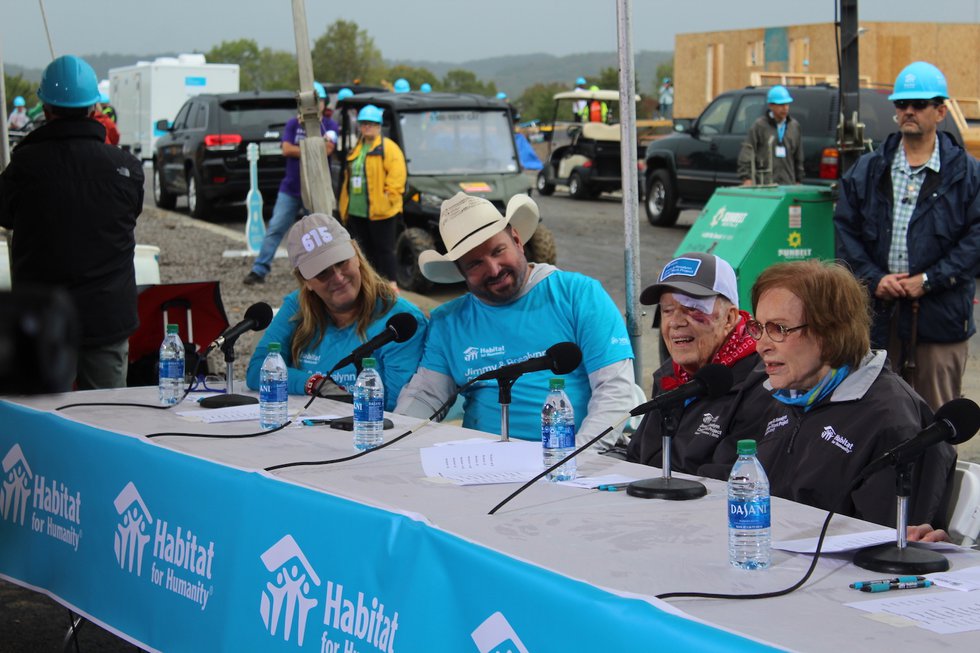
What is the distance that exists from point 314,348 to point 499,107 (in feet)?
31.2

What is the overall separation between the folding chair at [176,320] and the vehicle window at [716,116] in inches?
469

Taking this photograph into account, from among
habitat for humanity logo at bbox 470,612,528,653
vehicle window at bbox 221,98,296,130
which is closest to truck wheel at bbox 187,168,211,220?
vehicle window at bbox 221,98,296,130

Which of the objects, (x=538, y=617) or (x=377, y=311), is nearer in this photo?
(x=538, y=617)

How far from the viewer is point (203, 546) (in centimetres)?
375

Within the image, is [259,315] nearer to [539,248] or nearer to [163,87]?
[539,248]

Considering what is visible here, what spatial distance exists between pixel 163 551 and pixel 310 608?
0.81 metres

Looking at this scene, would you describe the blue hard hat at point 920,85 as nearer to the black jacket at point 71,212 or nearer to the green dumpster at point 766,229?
the green dumpster at point 766,229

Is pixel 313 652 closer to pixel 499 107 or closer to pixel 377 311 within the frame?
pixel 377 311

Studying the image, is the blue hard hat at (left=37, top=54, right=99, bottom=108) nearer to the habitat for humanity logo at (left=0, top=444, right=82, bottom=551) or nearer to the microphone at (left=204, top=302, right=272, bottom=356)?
the microphone at (left=204, top=302, right=272, bottom=356)

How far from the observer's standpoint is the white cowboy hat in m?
4.90

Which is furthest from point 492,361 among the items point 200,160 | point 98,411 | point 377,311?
point 200,160

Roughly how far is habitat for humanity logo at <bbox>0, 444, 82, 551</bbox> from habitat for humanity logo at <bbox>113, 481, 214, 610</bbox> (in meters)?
0.28

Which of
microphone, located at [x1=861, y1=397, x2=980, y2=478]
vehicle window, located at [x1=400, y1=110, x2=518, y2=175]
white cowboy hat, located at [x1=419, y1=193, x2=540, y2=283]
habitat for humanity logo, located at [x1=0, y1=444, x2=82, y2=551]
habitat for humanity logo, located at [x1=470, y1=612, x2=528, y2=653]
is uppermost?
vehicle window, located at [x1=400, y1=110, x2=518, y2=175]

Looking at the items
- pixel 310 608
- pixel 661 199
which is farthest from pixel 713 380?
pixel 661 199
